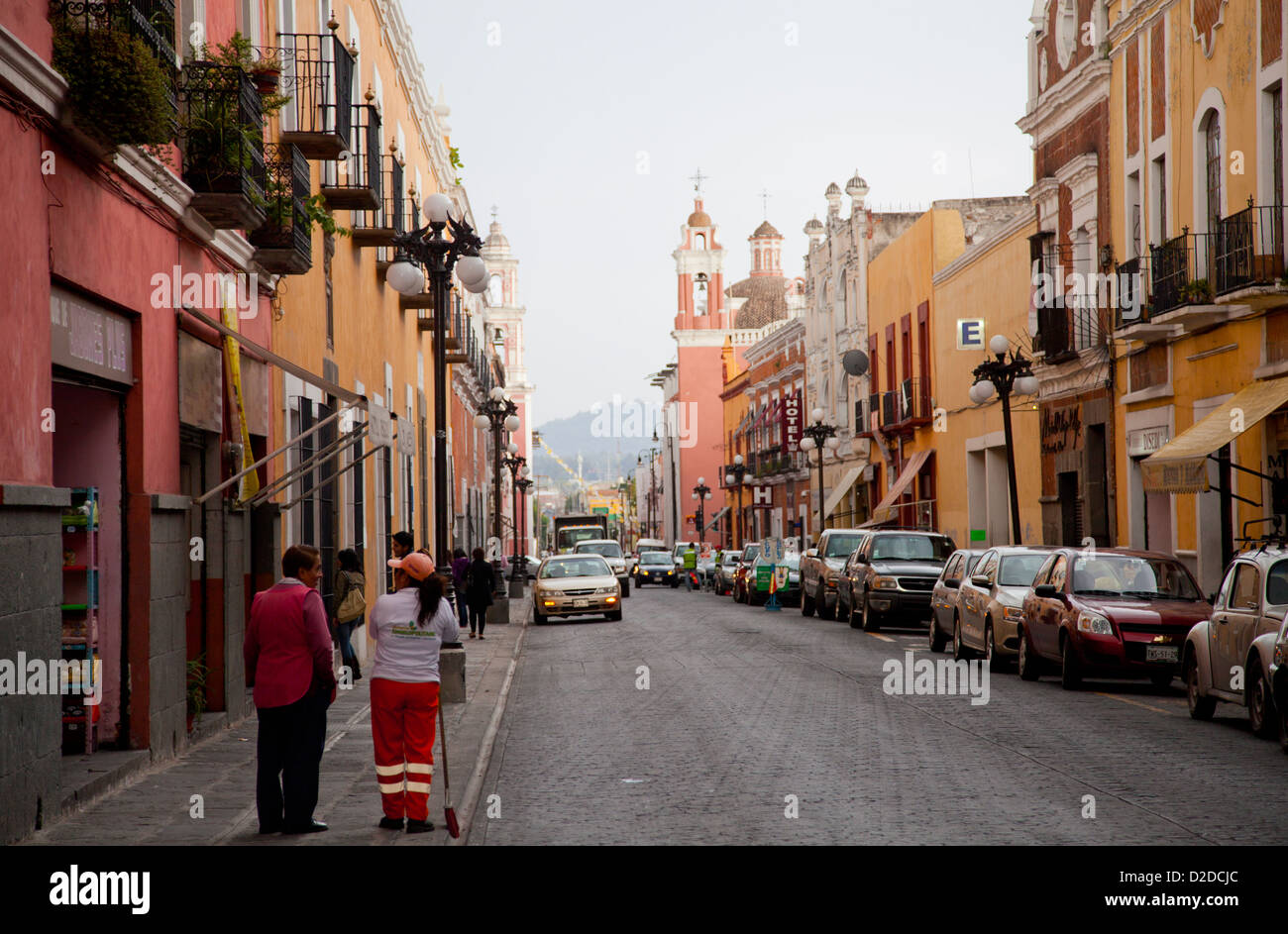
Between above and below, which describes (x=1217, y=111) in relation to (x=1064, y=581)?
above

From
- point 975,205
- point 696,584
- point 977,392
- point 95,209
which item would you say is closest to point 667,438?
point 696,584

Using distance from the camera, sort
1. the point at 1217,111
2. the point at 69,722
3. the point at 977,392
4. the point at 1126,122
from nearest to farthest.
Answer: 1. the point at 69,722
2. the point at 1217,111
3. the point at 1126,122
4. the point at 977,392

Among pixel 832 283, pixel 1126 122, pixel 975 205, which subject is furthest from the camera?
pixel 832 283

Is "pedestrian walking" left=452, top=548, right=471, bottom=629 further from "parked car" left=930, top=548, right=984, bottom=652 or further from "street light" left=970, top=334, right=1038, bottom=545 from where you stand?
"street light" left=970, top=334, right=1038, bottom=545

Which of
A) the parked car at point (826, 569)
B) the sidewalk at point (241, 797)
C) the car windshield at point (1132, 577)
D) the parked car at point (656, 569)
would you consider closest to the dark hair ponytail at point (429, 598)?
the sidewalk at point (241, 797)

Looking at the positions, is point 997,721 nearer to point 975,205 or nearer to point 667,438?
point 975,205

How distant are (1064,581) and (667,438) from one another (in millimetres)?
99201

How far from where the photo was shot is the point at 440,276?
19.1 metres

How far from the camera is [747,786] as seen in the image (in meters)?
11.0

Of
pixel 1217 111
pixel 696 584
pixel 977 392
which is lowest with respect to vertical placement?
pixel 696 584

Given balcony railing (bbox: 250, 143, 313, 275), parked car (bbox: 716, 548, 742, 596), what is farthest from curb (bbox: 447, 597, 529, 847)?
parked car (bbox: 716, 548, 742, 596)

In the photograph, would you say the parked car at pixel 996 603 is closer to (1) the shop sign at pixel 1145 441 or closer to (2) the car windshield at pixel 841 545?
(1) the shop sign at pixel 1145 441

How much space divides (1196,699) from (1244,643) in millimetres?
1368

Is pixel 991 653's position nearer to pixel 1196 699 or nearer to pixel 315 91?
pixel 1196 699
